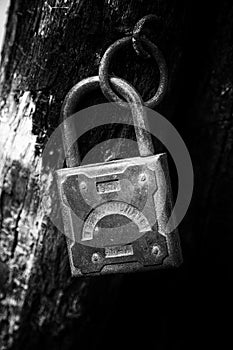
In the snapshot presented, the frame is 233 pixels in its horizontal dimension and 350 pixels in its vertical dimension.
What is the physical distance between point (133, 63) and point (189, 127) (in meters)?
0.28

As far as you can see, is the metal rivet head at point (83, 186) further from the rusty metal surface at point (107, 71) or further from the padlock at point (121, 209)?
the rusty metal surface at point (107, 71)

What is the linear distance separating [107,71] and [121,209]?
21 cm

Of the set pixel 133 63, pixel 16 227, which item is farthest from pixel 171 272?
pixel 133 63

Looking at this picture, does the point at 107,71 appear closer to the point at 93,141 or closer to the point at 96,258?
the point at 93,141

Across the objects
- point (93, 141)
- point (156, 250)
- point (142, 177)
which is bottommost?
point (156, 250)

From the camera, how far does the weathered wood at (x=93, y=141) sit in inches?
40.7

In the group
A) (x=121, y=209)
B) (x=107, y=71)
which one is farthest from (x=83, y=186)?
(x=107, y=71)

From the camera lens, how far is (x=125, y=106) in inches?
38.4

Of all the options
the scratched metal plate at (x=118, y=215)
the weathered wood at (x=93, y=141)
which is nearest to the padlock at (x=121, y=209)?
the scratched metal plate at (x=118, y=215)

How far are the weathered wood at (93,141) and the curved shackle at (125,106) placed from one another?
70 mm

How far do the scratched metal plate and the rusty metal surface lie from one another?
103mm

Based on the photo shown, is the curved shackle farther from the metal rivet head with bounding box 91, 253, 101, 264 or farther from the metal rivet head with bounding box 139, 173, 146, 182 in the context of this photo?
the metal rivet head with bounding box 91, 253, 101, 264

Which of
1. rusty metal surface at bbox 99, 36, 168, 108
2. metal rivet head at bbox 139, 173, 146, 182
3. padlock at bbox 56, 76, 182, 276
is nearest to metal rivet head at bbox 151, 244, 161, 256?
padlock at bbox 56, 76, 182, 276

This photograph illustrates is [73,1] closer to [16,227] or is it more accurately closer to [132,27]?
[132,27]
